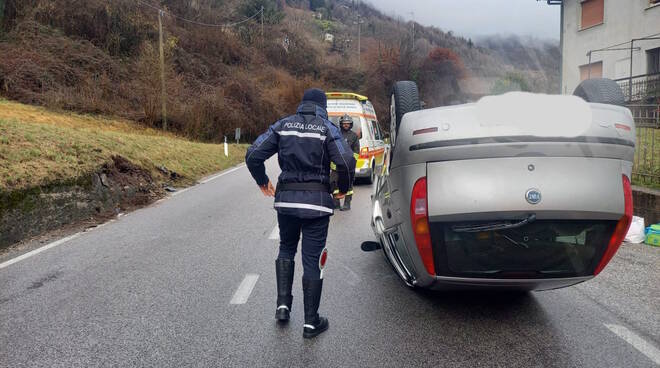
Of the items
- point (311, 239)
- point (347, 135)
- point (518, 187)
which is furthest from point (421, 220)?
point (347, 135)

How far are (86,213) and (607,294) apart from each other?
8.56 m

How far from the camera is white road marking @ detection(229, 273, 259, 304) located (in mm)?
4597

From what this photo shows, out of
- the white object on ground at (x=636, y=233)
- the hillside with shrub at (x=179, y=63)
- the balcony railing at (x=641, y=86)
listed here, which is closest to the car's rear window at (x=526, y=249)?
the white object on ground at (x=636, y=233)

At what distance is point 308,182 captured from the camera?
3.90 meters

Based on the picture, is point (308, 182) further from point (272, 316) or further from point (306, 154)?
point (272, 316)

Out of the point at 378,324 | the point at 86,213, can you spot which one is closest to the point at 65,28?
the point at 86,213

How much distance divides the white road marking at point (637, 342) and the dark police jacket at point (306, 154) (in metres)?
2.35

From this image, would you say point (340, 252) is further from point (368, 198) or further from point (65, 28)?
point (65, 28)

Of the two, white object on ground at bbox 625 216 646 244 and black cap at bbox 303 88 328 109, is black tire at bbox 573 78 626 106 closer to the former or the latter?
black cap at bbox 303 88 328 109

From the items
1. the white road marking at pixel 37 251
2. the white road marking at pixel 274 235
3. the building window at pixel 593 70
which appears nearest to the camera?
the white road marking at pixel 37 251

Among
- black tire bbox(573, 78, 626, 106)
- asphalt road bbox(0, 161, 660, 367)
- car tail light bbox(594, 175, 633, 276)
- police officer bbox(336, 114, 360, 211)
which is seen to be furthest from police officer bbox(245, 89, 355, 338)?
police officer bbox(336, 114, 360, 211)

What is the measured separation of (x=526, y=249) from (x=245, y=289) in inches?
104

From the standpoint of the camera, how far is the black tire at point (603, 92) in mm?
4191

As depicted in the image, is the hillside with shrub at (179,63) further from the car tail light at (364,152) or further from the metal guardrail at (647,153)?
the car tail light at (364,152)
